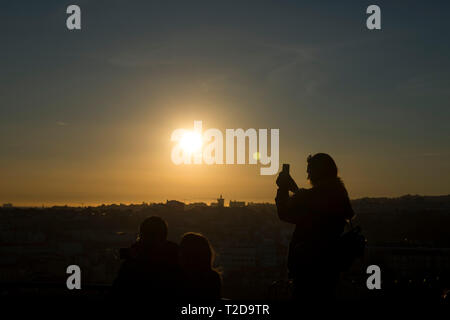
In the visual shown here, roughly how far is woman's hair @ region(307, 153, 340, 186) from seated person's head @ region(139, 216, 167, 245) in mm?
1246

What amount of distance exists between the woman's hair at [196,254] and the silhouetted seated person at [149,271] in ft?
0.25

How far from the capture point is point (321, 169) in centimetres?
391

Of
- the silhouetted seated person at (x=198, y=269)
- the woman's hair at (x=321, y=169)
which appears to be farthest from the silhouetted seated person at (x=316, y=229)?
the silhouetted seated person at (x=198, y=269)

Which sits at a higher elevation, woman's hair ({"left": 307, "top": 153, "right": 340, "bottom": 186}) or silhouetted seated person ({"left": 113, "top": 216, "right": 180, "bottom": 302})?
woman's hair ({"left": 307, "top": 153, "right": 340, "bottom": 186})

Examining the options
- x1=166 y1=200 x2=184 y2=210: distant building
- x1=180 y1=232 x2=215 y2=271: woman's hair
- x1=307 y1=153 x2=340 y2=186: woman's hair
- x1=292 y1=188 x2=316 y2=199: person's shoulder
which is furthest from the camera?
x1=166 y1=200 x2=184 y2=210: distant building

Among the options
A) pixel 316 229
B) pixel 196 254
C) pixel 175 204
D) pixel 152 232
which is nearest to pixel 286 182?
pixel 316 229

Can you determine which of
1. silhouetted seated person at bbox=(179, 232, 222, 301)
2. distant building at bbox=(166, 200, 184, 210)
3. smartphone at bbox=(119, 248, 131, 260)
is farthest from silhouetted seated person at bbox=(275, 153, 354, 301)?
distant building at bbox=(166, 200, 184, 210)

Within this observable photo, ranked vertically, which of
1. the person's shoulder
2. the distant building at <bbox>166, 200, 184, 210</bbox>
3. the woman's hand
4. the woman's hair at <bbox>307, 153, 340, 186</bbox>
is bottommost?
the distant building at <bbox>166, 200, 184, 210</bbox>

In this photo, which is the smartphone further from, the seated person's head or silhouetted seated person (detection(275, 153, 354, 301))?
silhouetted seated person (detection(275, 153, 354, 301))

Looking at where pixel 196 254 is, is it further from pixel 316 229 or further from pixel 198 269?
pixel 316 229

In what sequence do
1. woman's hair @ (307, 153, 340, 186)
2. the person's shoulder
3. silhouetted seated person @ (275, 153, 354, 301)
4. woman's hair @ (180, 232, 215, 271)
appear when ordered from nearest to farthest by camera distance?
1. silhouetted seated person @ (275, 153, 354, 301)
2. the person's shoulder
3. woman's hair @ (307, 153, 340, 186)
4. woman's hair @ (180, 232, 215, 271)

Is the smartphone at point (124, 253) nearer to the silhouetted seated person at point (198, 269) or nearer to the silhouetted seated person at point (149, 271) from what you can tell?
the silhouetted seated person at point (149, 271)

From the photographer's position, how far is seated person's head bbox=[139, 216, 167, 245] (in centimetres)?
405
